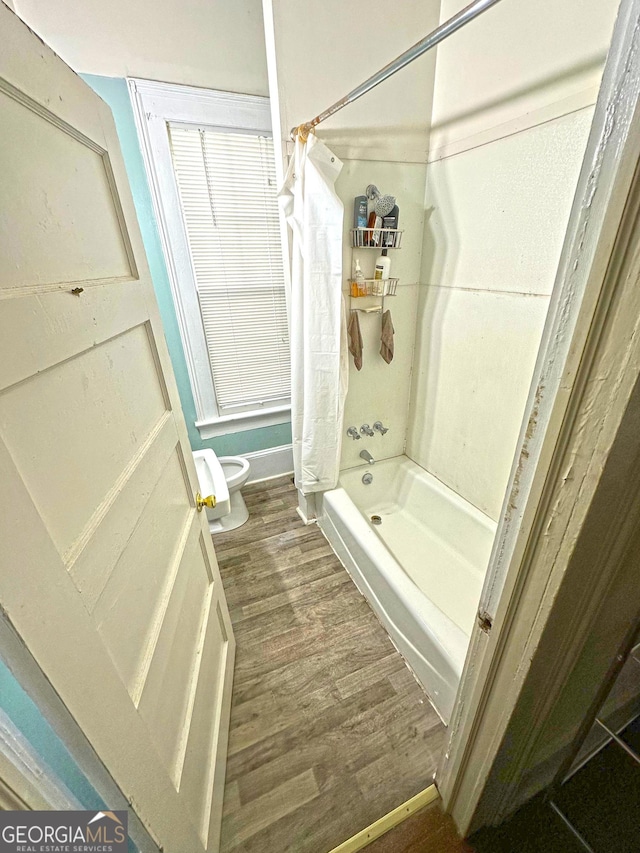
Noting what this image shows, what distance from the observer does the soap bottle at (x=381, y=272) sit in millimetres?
1604

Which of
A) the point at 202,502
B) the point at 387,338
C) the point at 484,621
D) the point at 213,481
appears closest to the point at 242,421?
the point at 213,481

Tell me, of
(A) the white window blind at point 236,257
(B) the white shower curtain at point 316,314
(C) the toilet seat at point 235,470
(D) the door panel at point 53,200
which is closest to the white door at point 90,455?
(D) the door panel at point 53,200

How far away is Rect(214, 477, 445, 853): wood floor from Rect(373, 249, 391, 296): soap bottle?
1.52 metres

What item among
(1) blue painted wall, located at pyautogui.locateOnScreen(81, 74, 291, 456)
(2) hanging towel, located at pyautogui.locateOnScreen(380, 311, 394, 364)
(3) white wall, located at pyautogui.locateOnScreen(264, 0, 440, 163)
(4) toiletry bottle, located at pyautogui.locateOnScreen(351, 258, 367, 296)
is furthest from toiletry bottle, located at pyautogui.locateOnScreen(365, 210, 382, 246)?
(1) blue painted wall, located at pyautogui.locateOnScreen(81, 74, 291, 456)

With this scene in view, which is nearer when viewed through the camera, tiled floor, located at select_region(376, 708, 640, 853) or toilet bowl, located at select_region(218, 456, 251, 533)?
tiled floor, located at select_region(376, 708, 640, 853)

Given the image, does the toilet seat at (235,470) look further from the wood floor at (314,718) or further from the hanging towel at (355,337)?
the hanging towel at (355,337)

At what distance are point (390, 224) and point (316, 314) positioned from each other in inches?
22.3

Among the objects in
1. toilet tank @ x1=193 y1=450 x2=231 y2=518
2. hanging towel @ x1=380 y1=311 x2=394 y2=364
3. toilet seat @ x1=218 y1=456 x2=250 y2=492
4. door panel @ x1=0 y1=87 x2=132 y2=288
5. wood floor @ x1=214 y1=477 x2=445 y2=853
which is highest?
door panel @ x1=0 y1=87 x2=132 y2=288

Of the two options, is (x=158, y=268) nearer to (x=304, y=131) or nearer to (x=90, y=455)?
(x=304, y=131)

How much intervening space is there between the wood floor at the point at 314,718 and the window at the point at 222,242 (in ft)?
3.91

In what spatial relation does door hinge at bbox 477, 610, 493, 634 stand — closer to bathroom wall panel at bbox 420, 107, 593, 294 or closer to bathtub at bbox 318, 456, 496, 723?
bathtub at bbox 318, 456, 496, 723

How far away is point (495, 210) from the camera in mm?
1350

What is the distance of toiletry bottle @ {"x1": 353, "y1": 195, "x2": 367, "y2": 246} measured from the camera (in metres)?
1.50

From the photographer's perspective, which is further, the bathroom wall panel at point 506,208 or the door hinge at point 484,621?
the bathroom wall panel at point 506,208
